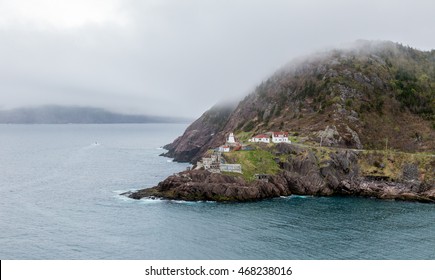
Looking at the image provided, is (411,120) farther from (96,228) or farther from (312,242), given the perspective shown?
(96,228)

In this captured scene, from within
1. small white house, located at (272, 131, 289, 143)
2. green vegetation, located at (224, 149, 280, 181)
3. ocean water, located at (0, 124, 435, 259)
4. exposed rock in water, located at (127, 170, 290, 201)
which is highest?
small white house, located at (272, 131, 289, 143)

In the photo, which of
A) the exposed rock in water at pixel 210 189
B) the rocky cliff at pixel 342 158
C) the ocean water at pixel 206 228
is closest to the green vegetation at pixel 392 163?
the rocky cliff at pixel 342 158

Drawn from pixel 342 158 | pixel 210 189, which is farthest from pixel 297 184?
pixel 210 189

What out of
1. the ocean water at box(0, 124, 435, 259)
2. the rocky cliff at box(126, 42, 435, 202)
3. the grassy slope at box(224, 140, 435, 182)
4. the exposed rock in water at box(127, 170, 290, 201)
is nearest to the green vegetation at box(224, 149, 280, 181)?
the grassy slope at box(224, 140, 435, 182)

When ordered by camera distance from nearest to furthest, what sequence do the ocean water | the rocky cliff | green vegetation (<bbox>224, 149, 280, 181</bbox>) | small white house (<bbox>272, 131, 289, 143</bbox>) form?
the ocean water, the rocky cliff, green vegetation (<bbox>224, 149, 280, 181</bbox>), small white house (<bbox>272, 131, 289, 143</bbox>)

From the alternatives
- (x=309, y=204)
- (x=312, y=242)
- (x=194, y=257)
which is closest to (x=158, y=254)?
(x=194, y=257)

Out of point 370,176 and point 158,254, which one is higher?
A: point 370,176

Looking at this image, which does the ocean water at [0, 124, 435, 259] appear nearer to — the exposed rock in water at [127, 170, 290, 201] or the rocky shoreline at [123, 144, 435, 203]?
the exposed rock in water at [127, 170, 290, 201]

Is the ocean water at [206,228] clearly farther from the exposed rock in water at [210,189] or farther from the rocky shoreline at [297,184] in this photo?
the rocky shoreline at [297,184]

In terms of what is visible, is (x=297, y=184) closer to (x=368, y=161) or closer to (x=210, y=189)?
(x=368, y=161)
